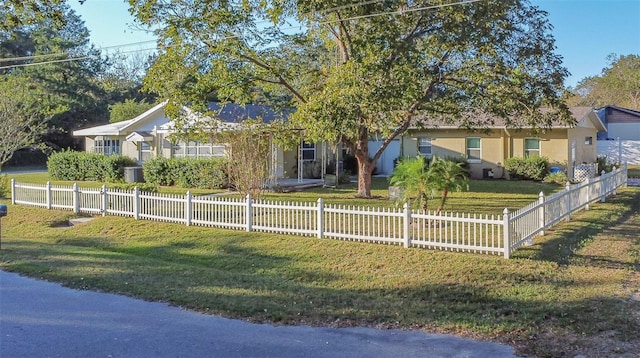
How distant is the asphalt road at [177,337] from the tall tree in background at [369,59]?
8.32m

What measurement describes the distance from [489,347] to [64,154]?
1057 inches

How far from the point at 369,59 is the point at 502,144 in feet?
51.0

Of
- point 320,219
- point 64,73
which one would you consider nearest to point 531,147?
point 320,219

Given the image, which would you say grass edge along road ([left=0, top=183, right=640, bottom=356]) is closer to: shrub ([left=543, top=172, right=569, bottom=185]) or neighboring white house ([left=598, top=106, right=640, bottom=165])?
shrub ([left=543, top=172, right=569, bottom=185])

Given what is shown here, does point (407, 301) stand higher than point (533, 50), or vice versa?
point (533, 50)

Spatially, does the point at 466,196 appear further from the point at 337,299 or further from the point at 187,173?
the point at 337,299

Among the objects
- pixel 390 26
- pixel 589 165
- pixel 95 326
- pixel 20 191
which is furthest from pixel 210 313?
pixel 589 165

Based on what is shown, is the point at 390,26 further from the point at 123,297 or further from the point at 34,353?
the point at 34,353

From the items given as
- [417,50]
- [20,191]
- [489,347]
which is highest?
[417,50]

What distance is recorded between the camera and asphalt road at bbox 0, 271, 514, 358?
18.1 feet

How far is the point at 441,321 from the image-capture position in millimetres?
6652

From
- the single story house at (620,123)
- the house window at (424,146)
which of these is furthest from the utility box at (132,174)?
the single story house at (620,123)

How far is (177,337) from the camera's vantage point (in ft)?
19.4

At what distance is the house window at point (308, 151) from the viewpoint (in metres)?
26.6
